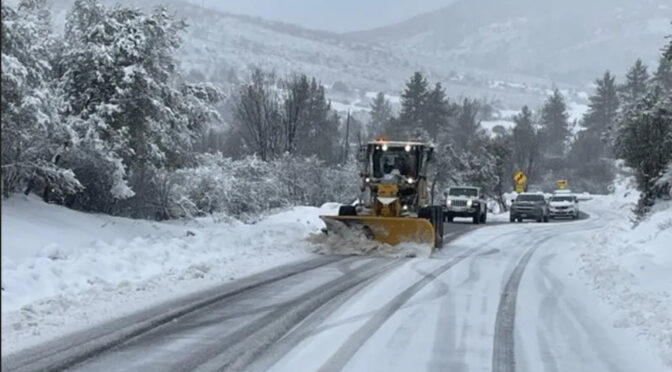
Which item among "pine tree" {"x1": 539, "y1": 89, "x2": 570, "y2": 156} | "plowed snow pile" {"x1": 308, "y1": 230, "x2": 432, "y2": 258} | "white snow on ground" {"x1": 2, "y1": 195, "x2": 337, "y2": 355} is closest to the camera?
"white snow on ground" {"x1": 2, "y1": 195, "x2": 337, "y2": 355}

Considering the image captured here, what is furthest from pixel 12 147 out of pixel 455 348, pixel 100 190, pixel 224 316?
pixel 455 348

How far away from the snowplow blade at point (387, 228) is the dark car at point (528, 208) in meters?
22.4

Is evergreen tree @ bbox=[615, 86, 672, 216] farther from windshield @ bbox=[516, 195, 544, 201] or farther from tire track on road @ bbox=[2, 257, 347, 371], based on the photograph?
tire track on road @ bbox=[2, 257, 347, 371]

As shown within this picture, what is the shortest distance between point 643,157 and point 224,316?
66.6 feet

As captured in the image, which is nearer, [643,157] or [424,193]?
[424,193]

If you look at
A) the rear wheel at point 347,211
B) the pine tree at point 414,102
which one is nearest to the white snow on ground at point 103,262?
the rear wheel at point 347,211

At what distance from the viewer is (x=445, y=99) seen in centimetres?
9800

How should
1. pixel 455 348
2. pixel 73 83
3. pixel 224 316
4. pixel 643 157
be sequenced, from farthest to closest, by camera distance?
pixel 643 157
pixel 73 83
pixel 224 316
pixel 455 348

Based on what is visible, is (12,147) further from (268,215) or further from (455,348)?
(268,215)

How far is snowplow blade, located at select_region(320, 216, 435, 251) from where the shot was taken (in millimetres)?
18375

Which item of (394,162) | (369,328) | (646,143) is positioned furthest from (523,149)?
(369,328)

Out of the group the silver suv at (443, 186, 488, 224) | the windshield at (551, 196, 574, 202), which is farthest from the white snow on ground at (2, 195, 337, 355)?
the windshield at (551, 196, 574, 202)

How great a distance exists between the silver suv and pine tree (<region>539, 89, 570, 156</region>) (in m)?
89.5

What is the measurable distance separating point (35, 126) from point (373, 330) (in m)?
7.68
